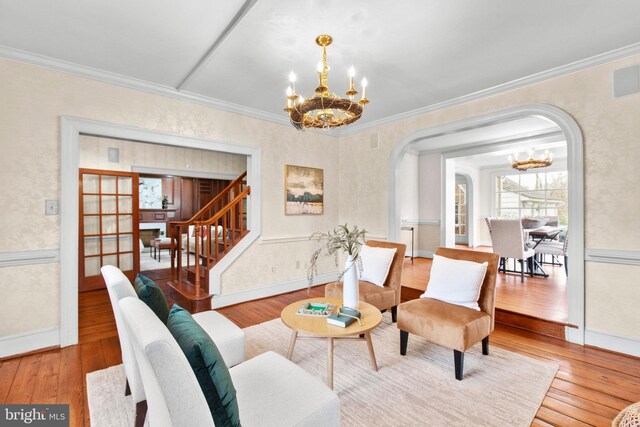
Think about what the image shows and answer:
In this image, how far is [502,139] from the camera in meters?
6.11

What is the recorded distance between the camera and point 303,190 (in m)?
4.90

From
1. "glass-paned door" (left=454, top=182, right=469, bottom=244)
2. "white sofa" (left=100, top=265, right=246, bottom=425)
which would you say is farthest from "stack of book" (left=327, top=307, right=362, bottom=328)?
"glass-paned door" (left=454, top=182, right=469, bottom=244)

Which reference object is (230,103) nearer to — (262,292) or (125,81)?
(125,81)

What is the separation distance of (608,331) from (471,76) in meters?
2.86

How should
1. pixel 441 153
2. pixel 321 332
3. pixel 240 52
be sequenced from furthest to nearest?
pixel 441 153
pixel 240 52
pixel 321 332

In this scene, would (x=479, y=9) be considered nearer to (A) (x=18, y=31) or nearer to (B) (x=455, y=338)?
(B) (x=455, y=338)

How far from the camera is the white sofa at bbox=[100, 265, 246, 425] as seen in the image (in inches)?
66.5

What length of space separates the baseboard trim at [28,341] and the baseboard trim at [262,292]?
1.58m

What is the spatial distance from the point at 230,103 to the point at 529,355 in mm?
4377

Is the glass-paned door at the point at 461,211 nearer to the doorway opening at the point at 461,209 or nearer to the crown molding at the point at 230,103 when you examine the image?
the doorway opening at the point at 461,209

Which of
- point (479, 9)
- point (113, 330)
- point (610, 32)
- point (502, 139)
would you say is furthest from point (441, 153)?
point (113, 330)

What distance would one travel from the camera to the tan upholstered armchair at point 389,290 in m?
3.16

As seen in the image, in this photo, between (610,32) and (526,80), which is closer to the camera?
(610,32)

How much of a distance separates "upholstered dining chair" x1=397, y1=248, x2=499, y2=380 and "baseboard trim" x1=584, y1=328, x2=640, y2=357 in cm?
115
